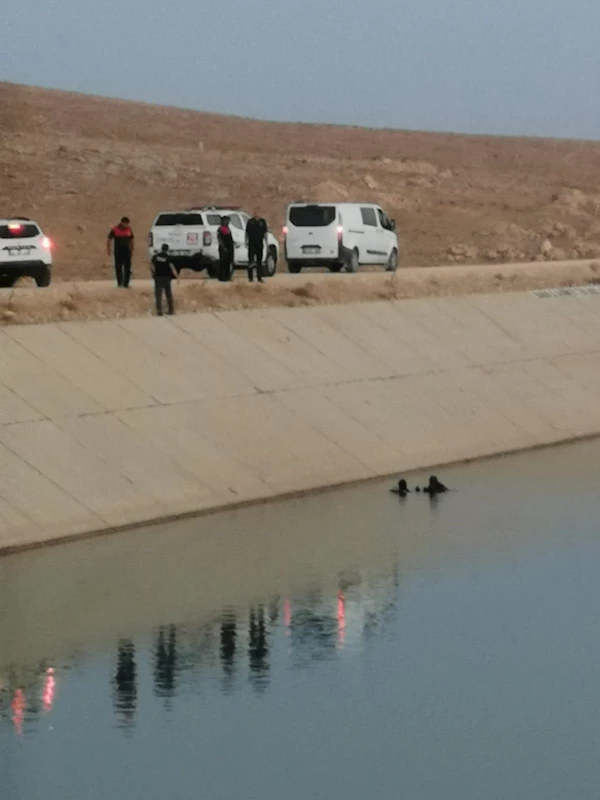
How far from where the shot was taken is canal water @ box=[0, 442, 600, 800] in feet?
53.6

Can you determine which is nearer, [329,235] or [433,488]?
[433,488]

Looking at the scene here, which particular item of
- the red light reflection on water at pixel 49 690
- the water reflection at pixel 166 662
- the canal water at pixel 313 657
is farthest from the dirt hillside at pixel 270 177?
the red light reflection on water at pixel 49 690

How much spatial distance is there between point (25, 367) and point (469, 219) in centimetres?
6029

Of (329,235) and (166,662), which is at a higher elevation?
(329,235)

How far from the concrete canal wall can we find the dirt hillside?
24342 mm

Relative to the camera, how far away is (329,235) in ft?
166

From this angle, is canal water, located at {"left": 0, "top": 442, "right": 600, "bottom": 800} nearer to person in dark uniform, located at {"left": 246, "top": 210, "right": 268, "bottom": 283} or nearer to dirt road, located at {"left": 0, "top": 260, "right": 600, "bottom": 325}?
dirt road, located at {"left": 0, "top": 260, "right": 600, "bottom": 325}

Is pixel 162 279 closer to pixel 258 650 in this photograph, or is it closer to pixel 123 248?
pixel 123 248

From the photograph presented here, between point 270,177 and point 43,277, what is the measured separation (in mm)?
54273

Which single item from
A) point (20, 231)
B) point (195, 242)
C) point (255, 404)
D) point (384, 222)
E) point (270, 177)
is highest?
point (20, 231)

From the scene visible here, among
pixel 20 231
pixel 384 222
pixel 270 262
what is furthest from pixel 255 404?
pixel 384 222

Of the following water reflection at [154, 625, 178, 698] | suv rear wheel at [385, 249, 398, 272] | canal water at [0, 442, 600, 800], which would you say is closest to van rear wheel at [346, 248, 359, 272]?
suv rear wheel at [385, 249, 398, 272]

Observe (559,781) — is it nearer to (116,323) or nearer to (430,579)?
(430,579)

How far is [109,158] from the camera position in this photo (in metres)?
95.9
